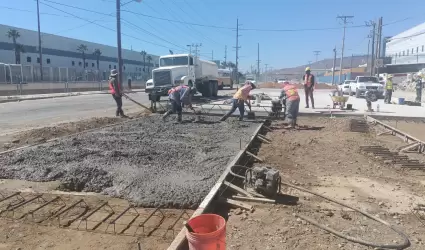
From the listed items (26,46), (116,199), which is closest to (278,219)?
(116,199)

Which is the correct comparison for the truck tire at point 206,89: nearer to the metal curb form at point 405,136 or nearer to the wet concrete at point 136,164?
the metal curb form at point 405,136

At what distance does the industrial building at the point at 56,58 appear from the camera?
3422 centimetres

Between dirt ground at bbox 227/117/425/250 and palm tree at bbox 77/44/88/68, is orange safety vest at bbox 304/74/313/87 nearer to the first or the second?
dirt ground at bbox 227/117/425/250

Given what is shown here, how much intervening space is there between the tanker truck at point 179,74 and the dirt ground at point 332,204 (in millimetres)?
13399

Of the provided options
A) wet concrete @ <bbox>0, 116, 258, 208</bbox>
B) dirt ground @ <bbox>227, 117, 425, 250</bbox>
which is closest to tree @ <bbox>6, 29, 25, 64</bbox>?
wet concrete @ <bbox>0, 116, 258, 208</bbox>

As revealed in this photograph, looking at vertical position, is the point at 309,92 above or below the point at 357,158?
above

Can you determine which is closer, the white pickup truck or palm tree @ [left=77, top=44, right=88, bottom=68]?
the white pickup truck

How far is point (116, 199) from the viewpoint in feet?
15.4

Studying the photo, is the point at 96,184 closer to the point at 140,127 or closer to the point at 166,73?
the point at 140,127

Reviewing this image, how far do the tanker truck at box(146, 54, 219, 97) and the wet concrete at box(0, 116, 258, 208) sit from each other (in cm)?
1196

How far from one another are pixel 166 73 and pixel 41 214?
58.1 feet

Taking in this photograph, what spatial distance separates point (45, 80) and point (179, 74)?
20010mm

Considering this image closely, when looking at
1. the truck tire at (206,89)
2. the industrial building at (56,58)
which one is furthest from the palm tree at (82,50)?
the truck tire at (206,89)

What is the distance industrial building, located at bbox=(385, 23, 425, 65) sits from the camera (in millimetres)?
68562
